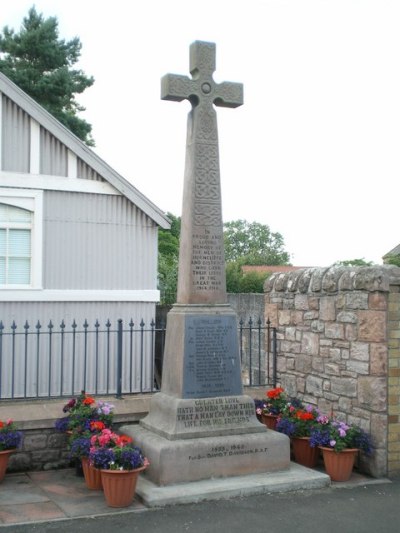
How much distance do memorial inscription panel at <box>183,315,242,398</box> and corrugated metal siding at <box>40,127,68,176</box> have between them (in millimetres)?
5716

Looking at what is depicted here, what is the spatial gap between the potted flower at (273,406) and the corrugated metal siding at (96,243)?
4966mm

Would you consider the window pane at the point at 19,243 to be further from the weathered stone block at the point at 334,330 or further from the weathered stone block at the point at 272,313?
the weathered stone block at the point at 334,330

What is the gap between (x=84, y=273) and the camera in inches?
471

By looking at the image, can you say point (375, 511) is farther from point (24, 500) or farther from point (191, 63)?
point (191, 63)

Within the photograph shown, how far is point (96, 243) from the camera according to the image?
12.1 m

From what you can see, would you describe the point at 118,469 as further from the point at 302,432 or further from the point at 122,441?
the point at 302,432

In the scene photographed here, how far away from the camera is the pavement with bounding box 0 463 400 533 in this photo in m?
5.55

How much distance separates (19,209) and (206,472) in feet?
21.7

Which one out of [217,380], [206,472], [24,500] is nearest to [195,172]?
[217,380]

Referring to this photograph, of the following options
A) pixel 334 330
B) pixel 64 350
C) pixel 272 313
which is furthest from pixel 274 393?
pixel 64 350

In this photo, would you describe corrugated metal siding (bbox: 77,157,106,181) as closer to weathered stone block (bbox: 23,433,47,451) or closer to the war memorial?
the war memorial

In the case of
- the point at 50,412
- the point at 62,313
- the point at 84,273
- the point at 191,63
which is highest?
the point at 191,63

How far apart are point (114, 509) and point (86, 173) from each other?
723 centimetres

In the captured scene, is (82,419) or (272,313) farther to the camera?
(272,313)
